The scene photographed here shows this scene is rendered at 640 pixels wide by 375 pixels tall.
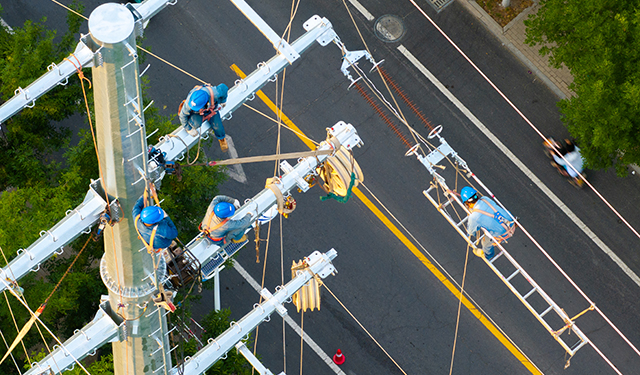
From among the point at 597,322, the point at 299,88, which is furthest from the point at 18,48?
the point at 597,322

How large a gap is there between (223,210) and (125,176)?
3.72 m

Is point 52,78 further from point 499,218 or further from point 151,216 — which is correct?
point 499,218

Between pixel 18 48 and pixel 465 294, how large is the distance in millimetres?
20498

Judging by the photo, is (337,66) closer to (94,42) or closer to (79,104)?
(79,104)

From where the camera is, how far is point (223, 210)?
21.3m

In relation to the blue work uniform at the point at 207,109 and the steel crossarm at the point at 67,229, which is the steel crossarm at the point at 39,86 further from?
the blue work uniform at the point at 207,109

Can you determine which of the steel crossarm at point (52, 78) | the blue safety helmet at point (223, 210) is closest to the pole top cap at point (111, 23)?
the steel crossarm at point (52, 78)

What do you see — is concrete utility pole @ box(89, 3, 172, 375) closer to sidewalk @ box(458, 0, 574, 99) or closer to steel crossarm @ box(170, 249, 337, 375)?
steel crossarm @ box(170, 249, 337, 375)

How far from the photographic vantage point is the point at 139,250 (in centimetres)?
1945

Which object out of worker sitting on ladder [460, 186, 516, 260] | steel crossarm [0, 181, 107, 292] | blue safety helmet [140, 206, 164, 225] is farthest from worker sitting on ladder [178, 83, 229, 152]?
worker sitting on ladder [460, 186, 516, 260]

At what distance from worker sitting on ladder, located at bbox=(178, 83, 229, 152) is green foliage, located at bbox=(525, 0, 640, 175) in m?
13.8

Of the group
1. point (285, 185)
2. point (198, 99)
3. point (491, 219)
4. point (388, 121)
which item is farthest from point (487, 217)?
point (198, 99)

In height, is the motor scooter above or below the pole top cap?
below

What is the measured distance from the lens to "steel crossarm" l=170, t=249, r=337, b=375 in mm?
23000
